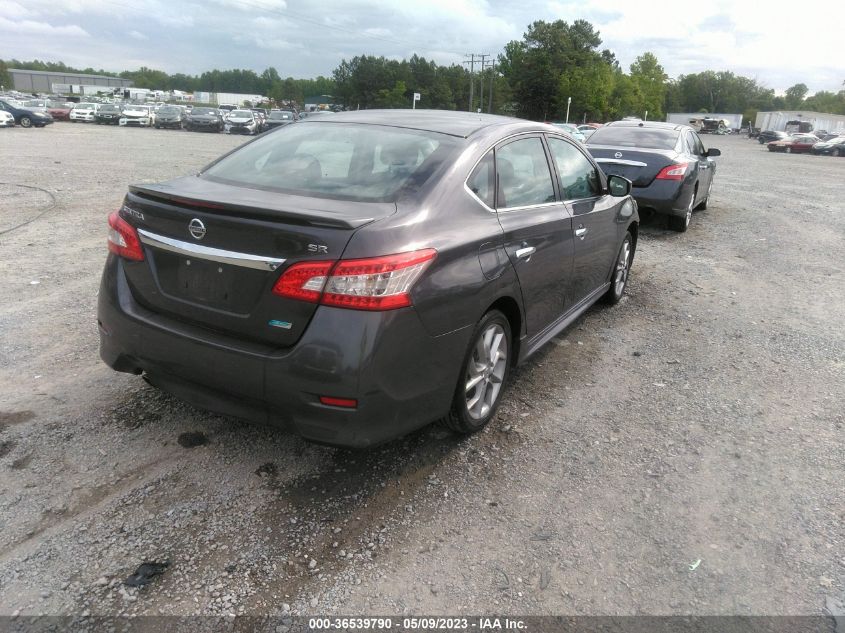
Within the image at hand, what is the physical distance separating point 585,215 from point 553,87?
290 feet

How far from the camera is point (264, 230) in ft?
8.55

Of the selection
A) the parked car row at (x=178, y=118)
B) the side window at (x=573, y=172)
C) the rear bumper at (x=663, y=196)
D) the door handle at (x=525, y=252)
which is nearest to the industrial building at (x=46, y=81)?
the parked car row at (x=178, y=118)

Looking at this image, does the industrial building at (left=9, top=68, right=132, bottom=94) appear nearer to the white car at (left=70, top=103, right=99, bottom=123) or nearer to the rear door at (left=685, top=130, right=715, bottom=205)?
the white car at (left=70, top=103, right=99, bottom=123)

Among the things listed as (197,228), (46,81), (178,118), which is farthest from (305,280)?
(46,81)

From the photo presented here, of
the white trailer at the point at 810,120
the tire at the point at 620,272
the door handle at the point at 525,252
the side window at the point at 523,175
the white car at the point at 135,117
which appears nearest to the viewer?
the door handle at the point at 525,252

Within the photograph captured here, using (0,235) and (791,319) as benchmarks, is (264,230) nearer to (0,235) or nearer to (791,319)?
(791,319)

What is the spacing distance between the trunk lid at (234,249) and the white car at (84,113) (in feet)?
160

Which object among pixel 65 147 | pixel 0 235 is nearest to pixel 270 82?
pixel 65 147

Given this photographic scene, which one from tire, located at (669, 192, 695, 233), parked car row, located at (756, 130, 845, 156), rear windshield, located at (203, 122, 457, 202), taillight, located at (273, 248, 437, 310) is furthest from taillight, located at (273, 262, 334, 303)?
parked car row, located at (756, 130, 845, 156)

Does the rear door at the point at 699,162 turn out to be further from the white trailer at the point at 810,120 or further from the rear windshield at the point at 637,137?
the white trailer at the point at 810,120

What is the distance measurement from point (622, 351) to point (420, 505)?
2.70 m

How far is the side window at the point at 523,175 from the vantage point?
3.57 m

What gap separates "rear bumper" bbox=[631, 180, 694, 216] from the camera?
9.04m

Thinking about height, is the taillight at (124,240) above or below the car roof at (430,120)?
below
